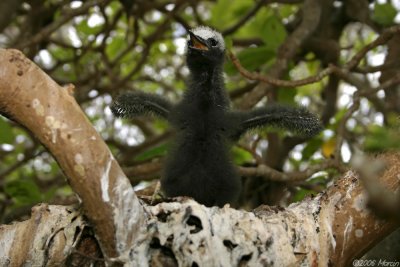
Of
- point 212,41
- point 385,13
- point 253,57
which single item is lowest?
point 253,57

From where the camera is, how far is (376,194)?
872mm

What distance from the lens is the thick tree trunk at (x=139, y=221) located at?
1664 millimetres

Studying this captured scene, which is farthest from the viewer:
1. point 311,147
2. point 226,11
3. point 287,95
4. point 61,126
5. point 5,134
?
point 226,11

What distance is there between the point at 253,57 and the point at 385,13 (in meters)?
0.90

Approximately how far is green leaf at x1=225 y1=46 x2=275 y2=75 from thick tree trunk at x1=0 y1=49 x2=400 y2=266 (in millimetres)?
1587

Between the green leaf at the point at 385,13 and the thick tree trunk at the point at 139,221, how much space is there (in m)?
1.85

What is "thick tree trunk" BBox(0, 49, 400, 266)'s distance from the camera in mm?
1664

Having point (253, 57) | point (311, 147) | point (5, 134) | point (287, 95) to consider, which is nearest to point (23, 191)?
point (5, 134)

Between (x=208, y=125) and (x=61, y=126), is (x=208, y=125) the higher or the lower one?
the lower one

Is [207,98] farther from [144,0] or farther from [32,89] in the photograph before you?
[144,0]

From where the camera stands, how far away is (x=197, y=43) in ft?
7.99

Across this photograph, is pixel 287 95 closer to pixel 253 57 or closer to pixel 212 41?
pixel 253 57

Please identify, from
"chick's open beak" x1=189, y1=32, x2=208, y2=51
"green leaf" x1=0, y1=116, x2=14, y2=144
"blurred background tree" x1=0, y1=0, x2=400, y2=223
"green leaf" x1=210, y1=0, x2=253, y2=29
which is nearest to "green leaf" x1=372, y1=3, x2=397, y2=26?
"blurred background tree" x1=0, y1=0, x2=400, y2=223

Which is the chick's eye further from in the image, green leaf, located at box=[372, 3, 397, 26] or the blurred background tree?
green leaf, located at box=[372, 3, 397, 26]
